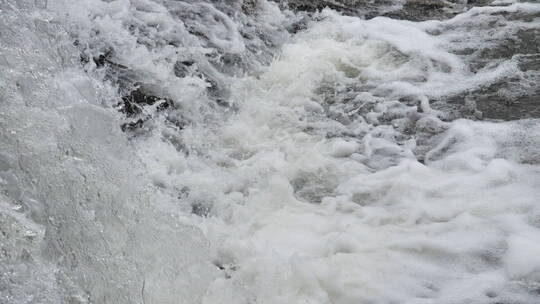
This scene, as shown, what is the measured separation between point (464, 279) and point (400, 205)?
0.77 metres

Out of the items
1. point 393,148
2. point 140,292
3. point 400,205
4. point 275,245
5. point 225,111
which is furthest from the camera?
point 225,111

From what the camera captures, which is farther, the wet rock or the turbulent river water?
the wet rock

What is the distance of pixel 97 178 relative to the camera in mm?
3121

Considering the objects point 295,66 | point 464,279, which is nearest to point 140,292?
point 464,279

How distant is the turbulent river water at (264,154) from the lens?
115 inches

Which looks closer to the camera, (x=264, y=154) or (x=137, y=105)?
(x=264, y=154)

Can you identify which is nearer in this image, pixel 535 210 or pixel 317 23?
pixel 535 210

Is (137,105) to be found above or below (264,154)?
above

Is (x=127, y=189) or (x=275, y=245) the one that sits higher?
(x=127, y=189)

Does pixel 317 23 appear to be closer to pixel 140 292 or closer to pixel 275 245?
pixel 275 245

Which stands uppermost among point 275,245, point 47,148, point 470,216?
point 47,148

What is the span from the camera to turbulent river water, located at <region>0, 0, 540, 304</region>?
292 cm

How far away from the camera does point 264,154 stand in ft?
14.5

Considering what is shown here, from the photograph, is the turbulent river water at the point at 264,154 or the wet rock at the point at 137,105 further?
the wet rock at the point at 137,105
